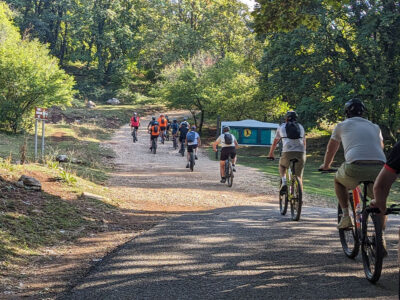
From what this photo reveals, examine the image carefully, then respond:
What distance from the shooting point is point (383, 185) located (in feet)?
9.96

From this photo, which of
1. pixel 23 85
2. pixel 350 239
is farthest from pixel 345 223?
pixel 23 85

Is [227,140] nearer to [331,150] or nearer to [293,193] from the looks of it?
[293,193]

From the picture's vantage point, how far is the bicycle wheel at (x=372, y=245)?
4.20 m

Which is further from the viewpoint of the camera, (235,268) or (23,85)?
(23,85)

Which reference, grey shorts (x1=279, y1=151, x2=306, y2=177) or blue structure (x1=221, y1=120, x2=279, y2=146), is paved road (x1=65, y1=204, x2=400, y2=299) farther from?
blue structure (x1=221, y1=120, x2=279, y2=146)

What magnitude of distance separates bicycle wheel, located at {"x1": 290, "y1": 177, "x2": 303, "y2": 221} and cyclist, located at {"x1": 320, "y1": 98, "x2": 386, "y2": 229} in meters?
2.77

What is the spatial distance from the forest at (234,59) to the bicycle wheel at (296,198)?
16.5ft

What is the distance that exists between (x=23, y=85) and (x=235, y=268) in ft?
78.2

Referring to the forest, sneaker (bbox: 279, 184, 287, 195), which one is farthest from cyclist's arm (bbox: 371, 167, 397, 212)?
the forest

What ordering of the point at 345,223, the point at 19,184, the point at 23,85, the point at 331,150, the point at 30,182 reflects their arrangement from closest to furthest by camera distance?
the point at 345,223, the point at 331,150, the point at 19,184, the point at 30,182, the point at 23,85

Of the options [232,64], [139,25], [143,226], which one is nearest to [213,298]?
[143,226]

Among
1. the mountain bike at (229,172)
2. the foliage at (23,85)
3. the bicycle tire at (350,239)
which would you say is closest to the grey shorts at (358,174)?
the bicycle tire at (350,239)

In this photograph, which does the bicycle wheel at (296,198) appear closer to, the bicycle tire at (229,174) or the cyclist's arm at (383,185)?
the cyclist's arm at (383,185)

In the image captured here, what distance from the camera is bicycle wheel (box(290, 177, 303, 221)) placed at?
823 cm
